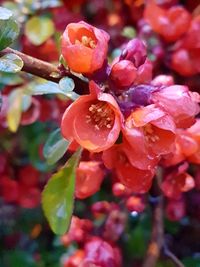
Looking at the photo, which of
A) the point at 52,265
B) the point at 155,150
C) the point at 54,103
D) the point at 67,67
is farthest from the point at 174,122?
the point at 52,265

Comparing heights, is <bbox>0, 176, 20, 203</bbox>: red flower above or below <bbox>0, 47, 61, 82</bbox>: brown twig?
below

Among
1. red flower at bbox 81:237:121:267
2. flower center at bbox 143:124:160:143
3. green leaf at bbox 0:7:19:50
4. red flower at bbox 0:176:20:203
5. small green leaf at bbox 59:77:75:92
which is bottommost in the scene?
red flower at bbox 0:176:20:203

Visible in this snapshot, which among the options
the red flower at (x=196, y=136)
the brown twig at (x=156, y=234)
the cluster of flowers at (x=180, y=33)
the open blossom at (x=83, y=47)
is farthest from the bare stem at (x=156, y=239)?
the open blossom at (x=83, y=47)

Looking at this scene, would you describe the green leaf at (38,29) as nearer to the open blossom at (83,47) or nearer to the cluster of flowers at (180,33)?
the cluster of flowers at (180,33)

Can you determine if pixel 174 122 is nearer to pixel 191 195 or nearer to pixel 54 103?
pixel 191 195

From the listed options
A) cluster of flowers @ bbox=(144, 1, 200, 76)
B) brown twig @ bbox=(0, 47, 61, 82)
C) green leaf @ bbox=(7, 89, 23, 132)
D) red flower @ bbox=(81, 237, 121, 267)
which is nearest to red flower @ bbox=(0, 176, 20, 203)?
green leaf @ bbox=(7, 89, 23, 132)

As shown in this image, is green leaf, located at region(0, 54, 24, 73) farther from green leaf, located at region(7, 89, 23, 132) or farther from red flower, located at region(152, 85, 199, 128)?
green leaf, located at region(7, 89, 23, 132)

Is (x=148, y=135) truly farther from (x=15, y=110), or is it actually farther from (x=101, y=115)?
(x=15, y=110)
